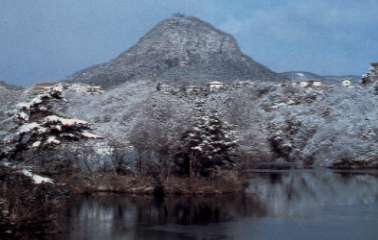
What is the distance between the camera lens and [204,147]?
2948cm

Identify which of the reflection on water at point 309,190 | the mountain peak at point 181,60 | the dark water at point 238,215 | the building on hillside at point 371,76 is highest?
the mountain peak at point 181,60

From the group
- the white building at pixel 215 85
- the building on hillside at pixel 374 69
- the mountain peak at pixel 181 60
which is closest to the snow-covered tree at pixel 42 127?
the mountain peak at pixel 181 60

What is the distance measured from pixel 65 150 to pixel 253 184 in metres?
10.2

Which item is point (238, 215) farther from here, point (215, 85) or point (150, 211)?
point (215, 85)

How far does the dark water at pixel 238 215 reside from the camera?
58.6 feet

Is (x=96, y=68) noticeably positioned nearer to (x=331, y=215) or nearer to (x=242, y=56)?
(x=242, y=56)

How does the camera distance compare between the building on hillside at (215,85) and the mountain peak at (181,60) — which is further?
the mountain peak at (181,60)

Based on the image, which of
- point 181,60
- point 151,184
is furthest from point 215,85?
point 151,184

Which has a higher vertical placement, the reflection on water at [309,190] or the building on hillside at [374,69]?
the building on hillside at [374,69]

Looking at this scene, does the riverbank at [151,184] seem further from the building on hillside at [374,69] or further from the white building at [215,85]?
the white building at [215,85]

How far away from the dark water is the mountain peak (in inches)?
1434

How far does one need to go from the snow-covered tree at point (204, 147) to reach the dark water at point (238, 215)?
229cm

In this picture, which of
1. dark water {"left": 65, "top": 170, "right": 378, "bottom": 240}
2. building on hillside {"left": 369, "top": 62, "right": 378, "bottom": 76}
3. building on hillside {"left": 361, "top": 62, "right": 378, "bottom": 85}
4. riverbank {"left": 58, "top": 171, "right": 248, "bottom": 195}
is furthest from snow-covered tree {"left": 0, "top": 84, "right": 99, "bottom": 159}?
building on hillside {"left": 369, "top": 62, "right": 378, "bottom": 76}

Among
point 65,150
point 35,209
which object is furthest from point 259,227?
point 65,150
